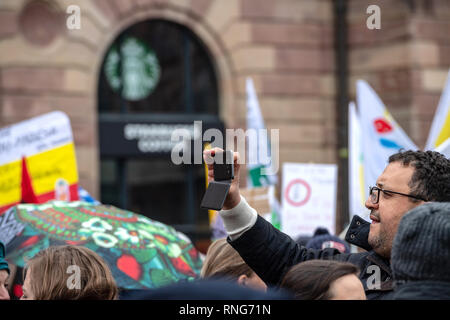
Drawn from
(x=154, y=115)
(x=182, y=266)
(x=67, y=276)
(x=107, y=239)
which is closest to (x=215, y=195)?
(x=67, y=276)

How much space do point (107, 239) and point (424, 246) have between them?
7.15ft

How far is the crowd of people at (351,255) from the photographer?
199 centimetres

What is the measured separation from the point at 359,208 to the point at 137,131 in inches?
237

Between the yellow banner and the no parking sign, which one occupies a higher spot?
the yellow banner

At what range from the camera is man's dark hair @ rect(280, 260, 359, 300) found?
215 cm

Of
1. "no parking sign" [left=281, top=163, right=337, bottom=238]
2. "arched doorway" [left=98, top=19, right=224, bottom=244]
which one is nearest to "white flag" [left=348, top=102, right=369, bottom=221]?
"no parking sign" [left=281, top=163, right=337, bottom=238]

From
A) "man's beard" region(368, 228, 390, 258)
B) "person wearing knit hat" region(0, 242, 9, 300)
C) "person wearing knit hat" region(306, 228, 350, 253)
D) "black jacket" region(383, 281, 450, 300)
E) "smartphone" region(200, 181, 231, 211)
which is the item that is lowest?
"person wearing knit hat" region(306, 228, 350, 253)

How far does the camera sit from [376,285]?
2707mm

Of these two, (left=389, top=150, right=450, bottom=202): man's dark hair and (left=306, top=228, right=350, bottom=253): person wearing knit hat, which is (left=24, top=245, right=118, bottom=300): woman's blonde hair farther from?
(left=306, top=228, right=350, bottom=253): person wearing knit hat

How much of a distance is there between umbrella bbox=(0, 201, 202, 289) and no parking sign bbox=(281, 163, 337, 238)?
9.49ft

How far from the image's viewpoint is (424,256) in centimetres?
196

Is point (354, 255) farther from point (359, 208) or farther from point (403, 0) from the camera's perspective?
point (403, 0)

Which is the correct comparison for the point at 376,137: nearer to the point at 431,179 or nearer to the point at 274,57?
the point at 431,179
